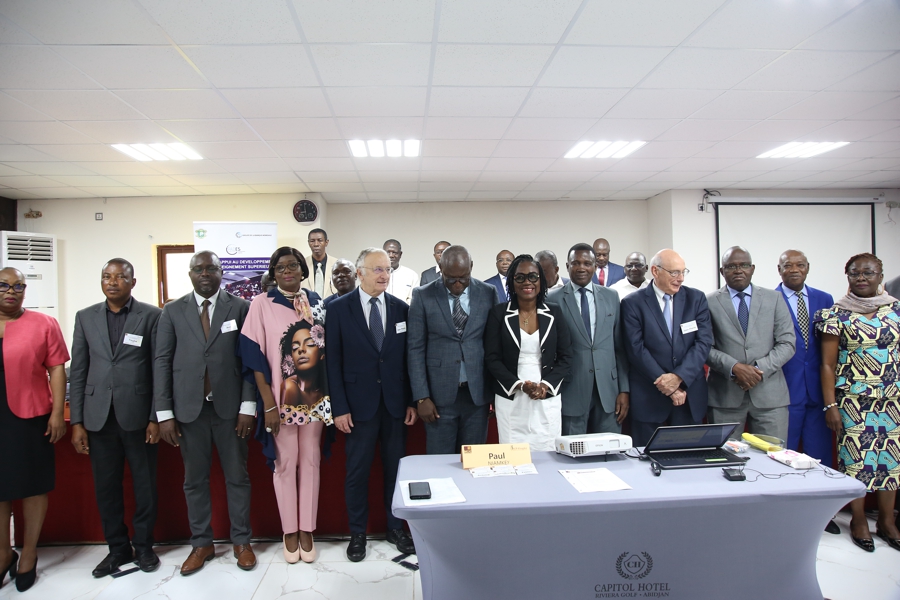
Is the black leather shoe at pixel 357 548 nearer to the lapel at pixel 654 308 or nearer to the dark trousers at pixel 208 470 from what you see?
the dark trousers at pixel 208 470

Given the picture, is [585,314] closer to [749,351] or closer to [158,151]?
[749,351]

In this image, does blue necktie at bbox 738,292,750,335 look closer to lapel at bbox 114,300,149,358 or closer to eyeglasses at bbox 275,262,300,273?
eyeglasses at bbox 275,262,300,273

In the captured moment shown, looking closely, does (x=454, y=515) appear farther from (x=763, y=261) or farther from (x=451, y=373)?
(x=763, y=261)

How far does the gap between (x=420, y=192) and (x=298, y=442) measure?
546cm

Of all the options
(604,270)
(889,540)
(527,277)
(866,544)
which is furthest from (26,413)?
(604,270)

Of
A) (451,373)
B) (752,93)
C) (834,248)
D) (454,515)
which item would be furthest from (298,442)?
(834,248)

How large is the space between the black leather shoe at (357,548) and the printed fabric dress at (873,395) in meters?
2.90

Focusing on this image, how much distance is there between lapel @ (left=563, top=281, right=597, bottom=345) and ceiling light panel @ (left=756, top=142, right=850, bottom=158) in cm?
443

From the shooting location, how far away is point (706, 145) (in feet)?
17.5

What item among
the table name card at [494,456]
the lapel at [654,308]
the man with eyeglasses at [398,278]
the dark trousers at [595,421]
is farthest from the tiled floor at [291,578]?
the man with eyeglasses at [398,278]

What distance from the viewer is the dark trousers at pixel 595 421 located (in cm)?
Result: 273

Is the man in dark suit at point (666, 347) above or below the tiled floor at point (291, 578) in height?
above

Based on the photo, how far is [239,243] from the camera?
636cm

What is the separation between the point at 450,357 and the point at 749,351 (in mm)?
1813
